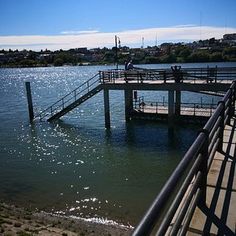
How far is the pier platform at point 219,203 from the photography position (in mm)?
3717

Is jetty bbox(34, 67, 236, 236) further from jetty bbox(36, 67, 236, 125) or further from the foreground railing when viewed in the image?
jetty bbox(36, 67, 236, 125)

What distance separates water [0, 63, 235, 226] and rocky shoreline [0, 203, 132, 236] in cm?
68

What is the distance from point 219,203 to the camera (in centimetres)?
433

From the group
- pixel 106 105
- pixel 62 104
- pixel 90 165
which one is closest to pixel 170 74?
pixel 106 105

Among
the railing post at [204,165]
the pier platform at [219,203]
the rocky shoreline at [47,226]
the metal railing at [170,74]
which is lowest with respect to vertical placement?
the rocky shoreline at [47,226]

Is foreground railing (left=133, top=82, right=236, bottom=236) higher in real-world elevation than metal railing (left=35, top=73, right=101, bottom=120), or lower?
higher

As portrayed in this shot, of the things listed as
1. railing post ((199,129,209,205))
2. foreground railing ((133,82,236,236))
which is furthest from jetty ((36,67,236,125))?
railing post ((199,129,209,205))

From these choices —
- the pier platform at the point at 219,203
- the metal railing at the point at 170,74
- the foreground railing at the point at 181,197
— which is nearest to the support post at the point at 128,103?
the metal railing at the point at 170,74

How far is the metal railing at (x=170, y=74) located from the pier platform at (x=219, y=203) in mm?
20091

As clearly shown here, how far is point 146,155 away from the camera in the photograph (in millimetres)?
21953

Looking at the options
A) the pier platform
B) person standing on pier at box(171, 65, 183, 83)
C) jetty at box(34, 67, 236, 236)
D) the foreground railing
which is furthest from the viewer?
person standing on pier at box(171, 65, 183, 83)

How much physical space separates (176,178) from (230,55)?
193532 mm

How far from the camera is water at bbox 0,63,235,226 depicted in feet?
49.9

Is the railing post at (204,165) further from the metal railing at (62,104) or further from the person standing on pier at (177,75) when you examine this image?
the metal railing at (62,104)
